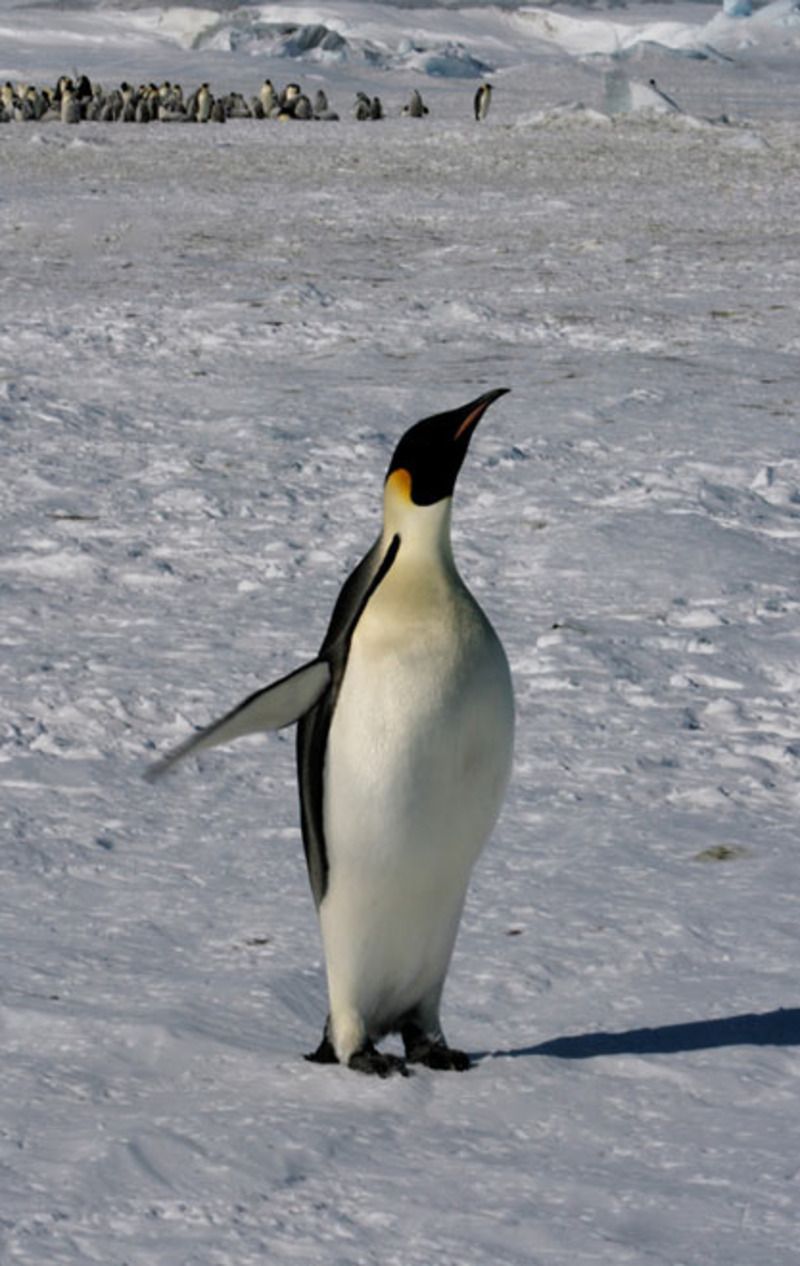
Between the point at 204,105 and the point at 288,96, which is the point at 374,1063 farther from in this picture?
the point at 288,96

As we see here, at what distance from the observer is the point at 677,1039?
2555 mm

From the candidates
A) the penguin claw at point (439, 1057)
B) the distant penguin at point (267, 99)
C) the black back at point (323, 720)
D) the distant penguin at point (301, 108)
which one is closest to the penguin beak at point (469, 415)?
the black back at point (323, 720)

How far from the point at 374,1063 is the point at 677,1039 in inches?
14.7

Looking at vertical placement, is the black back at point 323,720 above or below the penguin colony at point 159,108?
above

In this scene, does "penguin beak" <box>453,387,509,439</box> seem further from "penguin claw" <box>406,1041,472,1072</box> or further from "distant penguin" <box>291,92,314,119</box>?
"distant penguin" <box>291,92,314,119</box>

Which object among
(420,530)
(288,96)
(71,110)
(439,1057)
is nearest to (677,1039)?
(439,1057)

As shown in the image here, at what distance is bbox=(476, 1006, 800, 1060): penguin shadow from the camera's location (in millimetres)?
2518

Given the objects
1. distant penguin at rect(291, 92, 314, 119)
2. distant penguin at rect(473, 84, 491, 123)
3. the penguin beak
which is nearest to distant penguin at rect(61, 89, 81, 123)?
distant penguin at rect(291, 92, 314, 119)

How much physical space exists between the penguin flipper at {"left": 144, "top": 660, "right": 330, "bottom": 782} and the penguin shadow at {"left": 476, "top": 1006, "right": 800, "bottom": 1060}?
0.48m

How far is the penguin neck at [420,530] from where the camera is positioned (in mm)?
A: 2404

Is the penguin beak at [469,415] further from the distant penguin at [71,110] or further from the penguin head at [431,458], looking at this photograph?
the distant penguin at [71,110]

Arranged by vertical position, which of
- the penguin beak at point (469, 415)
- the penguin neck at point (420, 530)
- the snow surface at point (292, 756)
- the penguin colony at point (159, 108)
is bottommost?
the penguin colony at point (159, 108)

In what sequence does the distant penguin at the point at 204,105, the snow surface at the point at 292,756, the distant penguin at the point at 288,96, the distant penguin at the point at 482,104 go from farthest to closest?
the distant penguin at the point at 288,96 → the distant penguin at the point at 482,104 → the distant penguin at the point at 204,105 → the snow surface at the point at 292,756

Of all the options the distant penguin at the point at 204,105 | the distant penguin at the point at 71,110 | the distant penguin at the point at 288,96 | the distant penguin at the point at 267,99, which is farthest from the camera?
the distant penguin at the point at 267,99
